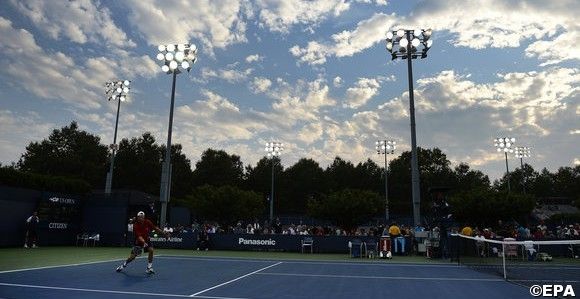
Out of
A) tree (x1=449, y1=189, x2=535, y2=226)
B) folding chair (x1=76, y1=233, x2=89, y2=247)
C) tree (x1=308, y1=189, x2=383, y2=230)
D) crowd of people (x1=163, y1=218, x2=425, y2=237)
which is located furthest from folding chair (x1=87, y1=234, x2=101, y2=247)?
tree (x1=449, y1=189, x2=535, y2=226)

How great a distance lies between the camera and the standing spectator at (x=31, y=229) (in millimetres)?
26422

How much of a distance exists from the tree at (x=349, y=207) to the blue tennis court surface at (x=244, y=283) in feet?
111

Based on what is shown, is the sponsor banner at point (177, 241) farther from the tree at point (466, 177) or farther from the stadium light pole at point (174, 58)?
the tree at point (466, 177)

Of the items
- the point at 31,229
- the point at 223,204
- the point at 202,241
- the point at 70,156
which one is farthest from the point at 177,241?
the point at 70,156

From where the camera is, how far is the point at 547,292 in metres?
10.8

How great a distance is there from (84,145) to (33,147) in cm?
973

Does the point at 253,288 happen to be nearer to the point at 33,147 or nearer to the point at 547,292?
the point at 547,292

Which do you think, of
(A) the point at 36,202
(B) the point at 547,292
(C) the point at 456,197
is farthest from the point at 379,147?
(B) the point at 547,292

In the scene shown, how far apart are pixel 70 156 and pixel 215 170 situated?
29.4 metres

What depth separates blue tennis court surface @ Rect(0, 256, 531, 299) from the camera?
1006 cm

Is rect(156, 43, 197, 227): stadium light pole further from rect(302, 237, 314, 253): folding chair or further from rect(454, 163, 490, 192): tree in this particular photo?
rect(454, 163, 490, 192): tree

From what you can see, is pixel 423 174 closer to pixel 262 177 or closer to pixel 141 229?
pixel 262 177

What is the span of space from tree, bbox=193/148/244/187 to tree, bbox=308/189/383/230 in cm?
5065

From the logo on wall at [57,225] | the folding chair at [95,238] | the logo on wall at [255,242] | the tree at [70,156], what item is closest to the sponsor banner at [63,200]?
the logo on wall at [57,225]
